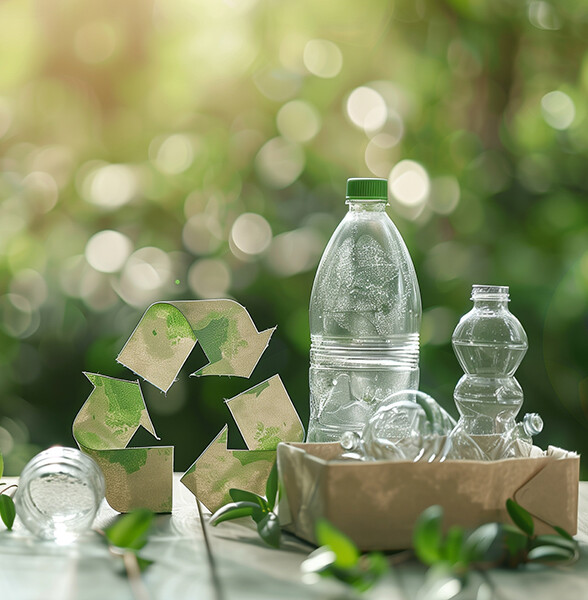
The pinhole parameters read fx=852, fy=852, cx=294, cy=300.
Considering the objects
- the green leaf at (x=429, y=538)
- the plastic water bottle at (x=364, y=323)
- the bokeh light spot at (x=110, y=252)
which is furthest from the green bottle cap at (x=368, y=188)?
the bokeh light spot at (x=110, y=252)

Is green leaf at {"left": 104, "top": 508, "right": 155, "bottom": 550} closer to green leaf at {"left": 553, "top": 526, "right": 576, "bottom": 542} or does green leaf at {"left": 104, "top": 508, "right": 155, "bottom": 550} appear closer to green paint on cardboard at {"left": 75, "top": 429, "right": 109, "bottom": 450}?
green paint on cardboard at {"left": 75, "top": 429, "right": 109, "bottom": 450}

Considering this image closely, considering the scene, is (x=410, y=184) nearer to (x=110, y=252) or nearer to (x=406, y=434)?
(x=110, y=252)

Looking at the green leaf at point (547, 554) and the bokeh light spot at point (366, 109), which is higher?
the bokeh light spot at point (366, 109)

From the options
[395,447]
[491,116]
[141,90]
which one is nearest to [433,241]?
[491,116]

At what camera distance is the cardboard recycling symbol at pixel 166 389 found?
0.96 meters

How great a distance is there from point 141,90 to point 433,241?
0.58m

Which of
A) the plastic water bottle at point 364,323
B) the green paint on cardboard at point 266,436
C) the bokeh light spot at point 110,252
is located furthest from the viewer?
the bokeh light spot at point 110,252

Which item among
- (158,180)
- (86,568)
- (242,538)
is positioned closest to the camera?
(86,568)

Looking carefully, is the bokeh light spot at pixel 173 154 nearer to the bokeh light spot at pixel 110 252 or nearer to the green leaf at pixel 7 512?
the bokeh light spot at pixel 110 252

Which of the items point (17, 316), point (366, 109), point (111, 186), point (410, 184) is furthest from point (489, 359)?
point (17, 316)

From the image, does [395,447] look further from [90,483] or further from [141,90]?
[141,90]

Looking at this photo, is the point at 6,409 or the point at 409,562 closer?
the point at 409,562

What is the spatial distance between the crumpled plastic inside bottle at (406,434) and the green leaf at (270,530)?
0.10 m

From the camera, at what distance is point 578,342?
4.96ft
